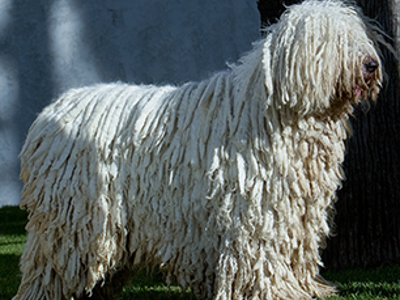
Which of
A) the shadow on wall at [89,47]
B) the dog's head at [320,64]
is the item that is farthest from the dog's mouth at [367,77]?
the shadow on wall at [89,47]

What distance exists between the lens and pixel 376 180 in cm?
430

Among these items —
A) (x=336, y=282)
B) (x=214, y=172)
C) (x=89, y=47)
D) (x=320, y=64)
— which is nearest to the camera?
(x=320, y=64)

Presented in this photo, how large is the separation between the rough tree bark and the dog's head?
1098 mm

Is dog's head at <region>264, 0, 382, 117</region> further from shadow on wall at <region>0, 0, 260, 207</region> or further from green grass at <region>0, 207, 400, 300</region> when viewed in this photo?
shadow on wall at <region>0, 0, 260, 207</region>

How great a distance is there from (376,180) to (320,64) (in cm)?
150

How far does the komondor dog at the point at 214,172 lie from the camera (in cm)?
319

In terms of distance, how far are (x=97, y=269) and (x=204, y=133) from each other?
1010mm

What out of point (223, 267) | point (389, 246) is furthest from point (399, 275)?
point (223, 267)

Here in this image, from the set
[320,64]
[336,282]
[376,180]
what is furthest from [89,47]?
[320,64]

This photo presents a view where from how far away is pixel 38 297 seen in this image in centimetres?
354

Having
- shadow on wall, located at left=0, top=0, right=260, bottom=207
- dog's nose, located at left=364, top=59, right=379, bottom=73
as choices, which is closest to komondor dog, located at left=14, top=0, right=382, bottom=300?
dog's nose, located at left=364, top=59, right=379, bottom=73

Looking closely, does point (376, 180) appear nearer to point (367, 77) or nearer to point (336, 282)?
point (336, 282)

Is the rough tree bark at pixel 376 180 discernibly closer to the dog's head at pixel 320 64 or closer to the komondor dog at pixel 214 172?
the komondor dog at pixel 214 172

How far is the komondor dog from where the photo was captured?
3188 millimetres
